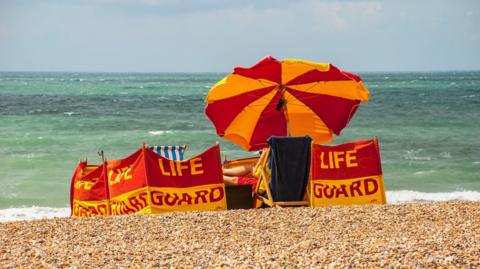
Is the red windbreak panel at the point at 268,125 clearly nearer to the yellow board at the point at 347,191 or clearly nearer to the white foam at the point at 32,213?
the yellow board at the point at 347,191

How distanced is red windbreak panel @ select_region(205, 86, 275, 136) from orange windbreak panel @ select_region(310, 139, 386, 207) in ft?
6.05

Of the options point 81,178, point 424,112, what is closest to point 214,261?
point 81,178

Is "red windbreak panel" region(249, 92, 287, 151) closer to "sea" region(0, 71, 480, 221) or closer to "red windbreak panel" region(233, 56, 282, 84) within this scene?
"red windbreak panel" region(233, 56, 282, 84)

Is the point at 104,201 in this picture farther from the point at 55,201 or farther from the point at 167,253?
the point at 55,201

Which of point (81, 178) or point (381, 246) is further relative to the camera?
point (81, 178)

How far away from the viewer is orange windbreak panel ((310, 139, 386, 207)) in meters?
9.68

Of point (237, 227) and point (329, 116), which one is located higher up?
point (329, 116)

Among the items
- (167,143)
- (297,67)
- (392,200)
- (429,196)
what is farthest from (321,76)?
(167,143)

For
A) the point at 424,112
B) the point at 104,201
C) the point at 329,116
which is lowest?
the point at 424,112

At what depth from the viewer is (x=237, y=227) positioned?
321 inches

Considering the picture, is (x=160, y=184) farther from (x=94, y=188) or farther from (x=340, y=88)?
(x=340, y=88)

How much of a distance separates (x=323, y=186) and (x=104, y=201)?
2.91m

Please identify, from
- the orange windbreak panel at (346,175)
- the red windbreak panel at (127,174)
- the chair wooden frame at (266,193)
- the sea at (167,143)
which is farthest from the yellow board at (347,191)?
the sea at (167,143)

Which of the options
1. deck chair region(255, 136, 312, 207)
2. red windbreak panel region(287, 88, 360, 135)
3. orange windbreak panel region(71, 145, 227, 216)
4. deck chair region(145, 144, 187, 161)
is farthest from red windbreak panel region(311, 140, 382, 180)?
deck chair region(145, 144, 187, 161)
